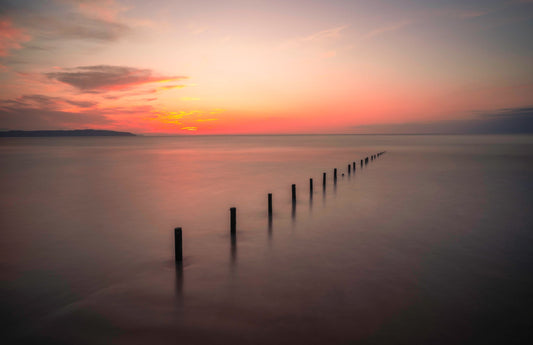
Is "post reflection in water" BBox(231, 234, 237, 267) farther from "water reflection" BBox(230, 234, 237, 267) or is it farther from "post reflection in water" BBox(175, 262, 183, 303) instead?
"post reflection in water" BBox(175, 262, 183, 303)

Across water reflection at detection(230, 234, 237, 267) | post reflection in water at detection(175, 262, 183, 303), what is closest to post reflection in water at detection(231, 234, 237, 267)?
water reflection at detection(230, 234, 237, 267)

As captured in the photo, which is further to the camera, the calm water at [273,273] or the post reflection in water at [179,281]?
the post reflection in water at [179,281]

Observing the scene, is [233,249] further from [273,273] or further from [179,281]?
[179,281]

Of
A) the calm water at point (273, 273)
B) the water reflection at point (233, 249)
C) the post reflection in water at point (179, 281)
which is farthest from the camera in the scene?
the water reflection at point (233, 249)

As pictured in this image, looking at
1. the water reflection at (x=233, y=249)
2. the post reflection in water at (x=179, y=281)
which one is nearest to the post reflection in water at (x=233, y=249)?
the water reflection at (x=233, y=249)

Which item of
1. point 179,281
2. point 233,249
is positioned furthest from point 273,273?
point 179,281

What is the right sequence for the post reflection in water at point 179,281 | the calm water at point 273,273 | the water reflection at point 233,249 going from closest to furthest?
the calm water at point 273,273, the post reflection in water at point 179,281, the water reflection at point 233,249

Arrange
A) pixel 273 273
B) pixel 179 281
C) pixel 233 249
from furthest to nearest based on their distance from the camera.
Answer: pixel 233 249 < pixel 273 273 < pixel 179 281

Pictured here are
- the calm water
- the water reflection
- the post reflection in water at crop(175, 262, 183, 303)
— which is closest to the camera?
the calm water

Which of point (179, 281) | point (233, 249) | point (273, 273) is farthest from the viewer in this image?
point (233, 249)

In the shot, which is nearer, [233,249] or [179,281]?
[179,281]

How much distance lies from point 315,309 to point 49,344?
4.89 m

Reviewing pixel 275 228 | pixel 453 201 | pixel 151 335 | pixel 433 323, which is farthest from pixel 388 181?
pixel 151 335

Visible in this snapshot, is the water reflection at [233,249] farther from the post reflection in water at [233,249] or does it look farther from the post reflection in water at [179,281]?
the post reflection in water at [179,281]
